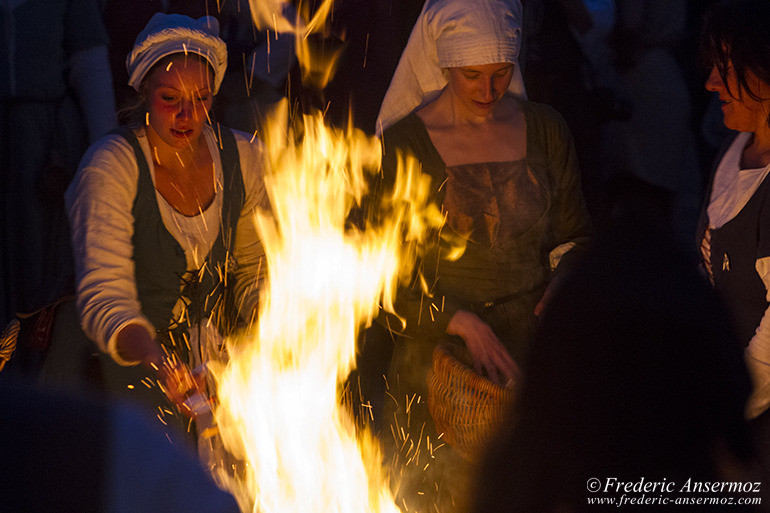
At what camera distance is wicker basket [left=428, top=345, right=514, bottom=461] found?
273cm

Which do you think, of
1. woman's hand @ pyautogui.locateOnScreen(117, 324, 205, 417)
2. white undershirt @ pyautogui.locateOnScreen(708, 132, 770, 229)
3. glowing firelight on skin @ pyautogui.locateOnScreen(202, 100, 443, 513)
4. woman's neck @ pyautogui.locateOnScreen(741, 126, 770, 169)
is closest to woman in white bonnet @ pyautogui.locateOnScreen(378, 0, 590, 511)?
glowing firelight on skin @ pyautogui.locateOnScreen(202, 100, 443, 513)

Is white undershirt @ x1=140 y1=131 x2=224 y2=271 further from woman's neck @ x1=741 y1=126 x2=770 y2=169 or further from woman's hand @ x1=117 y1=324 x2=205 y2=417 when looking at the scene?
woman's neck @ x1=741 y1=126 x2=770 y2=169

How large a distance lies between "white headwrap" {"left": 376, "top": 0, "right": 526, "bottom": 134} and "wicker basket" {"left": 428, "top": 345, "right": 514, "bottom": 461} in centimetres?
125

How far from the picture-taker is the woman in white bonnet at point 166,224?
3.03 metres

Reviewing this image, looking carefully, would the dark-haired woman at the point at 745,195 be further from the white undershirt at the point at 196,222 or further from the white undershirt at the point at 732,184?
the white undershirt at the point at 196,222

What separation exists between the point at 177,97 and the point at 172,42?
0.22 meters

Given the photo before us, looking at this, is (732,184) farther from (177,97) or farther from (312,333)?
(177,97)

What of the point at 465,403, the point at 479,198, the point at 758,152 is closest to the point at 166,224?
the point at 479,198

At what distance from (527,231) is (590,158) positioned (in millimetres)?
1789

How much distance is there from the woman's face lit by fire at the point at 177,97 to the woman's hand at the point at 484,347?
137 centimetres

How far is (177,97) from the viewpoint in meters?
3.30

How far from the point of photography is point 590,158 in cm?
512

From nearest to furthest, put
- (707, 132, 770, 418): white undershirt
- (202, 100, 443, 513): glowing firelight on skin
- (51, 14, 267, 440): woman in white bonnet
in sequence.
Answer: (707, 132, 770, 418): white undershirt → (51, 14, 267, 440): woman in white bonnet → (202, 100, 443, 513): glowing firelight on skin

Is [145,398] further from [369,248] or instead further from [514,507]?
[514,507]
